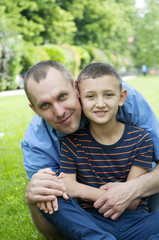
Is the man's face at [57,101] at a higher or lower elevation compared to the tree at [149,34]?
higher

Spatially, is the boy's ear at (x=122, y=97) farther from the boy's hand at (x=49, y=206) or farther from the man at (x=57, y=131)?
the boy's hand at (x=49, y=206)

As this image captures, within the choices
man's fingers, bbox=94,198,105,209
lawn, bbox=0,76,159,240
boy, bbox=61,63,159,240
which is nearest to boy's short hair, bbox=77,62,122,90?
boy, bbox=61,63,159,240

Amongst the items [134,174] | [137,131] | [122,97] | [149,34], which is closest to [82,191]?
[134,174]

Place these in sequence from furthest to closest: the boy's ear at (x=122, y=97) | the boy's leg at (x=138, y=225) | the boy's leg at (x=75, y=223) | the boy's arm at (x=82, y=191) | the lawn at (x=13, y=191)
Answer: the lawn at (x=13, y=191) → the boy's ear at (x=122, y=97) → the boy's arm at (x=82, y=191) → the boy's leg at (x=138, y=225) → the boy's leg at (x=75, y=223)

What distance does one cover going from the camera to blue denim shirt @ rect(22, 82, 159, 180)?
273 cm

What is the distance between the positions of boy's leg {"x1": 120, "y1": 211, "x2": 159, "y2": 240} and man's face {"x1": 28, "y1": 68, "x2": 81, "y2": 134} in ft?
2.64

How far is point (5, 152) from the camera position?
5.49 metres

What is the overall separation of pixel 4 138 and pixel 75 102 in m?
4.35

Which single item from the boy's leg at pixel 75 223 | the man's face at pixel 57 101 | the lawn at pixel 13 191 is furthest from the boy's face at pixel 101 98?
the lawn at pixel 13 191

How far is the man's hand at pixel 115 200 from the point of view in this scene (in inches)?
93.6

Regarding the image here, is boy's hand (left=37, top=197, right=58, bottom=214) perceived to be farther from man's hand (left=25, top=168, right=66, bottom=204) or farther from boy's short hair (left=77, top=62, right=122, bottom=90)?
boy's short hair (left=77, top=62, right=122, bottom=90)

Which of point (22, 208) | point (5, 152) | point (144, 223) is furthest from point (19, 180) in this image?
point (144, 223)

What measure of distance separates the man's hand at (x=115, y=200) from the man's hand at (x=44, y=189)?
0.33m

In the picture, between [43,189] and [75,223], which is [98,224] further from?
[43,189]
